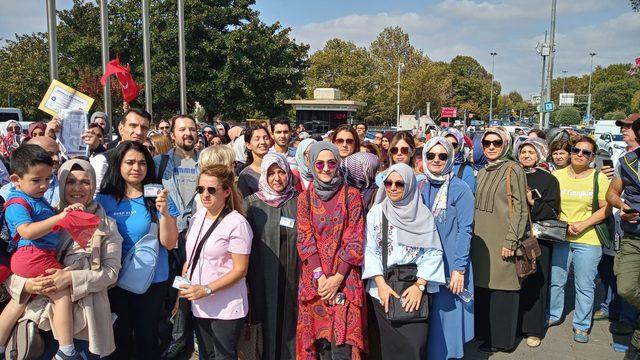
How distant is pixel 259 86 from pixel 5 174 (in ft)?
71.0

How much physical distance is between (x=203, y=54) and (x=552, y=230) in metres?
22.6

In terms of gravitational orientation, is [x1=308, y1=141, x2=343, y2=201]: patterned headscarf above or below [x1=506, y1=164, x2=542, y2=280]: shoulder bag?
above

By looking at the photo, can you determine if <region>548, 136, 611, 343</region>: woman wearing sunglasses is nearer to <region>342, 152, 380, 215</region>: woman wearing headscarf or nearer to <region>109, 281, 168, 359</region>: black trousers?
<region>342, 152, 380, 215</region>: woman wearing headscarf

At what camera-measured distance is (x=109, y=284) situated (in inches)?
122

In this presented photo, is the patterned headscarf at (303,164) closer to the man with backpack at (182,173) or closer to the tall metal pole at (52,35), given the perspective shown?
the man with backpack at (182,173)

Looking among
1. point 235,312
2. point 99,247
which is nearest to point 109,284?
point 99,247

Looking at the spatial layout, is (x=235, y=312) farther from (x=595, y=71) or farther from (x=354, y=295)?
(x=595, y=71)

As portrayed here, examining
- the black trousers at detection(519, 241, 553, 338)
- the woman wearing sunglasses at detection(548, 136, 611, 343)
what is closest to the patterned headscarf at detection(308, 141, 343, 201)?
the black trousers at detection(519, 241, 553, 338)

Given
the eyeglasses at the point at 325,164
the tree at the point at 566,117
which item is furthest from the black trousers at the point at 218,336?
the tree at the point at 566,117

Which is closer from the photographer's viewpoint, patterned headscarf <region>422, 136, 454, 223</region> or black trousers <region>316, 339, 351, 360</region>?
black trousers <region>316, 339, 351, 360</region>

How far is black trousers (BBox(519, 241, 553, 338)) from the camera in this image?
14.8 ft

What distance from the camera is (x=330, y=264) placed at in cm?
335

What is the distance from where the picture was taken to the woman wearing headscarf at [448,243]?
143 inches

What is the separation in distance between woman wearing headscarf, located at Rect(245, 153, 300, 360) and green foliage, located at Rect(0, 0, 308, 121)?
70.1 ft
